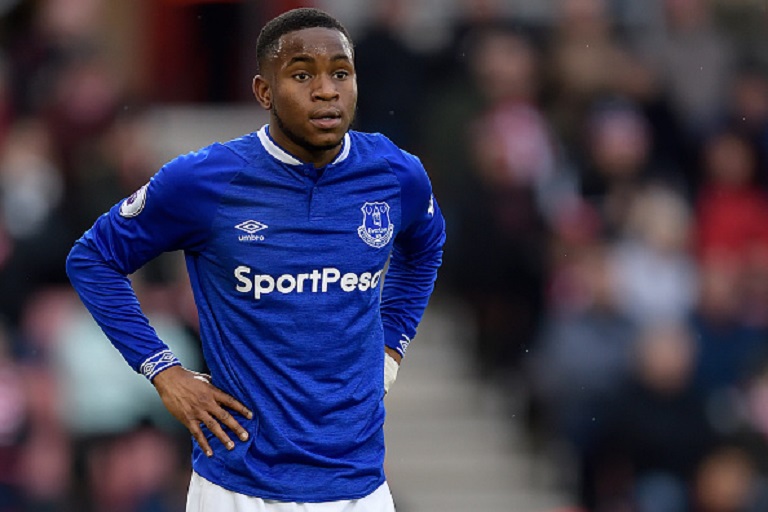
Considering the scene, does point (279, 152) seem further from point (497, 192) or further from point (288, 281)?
point (497, 192)

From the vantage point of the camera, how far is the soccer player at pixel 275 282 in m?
4.31

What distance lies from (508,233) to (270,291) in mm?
5095

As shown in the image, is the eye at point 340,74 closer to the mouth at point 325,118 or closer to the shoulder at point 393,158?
the mouth at point 325,118

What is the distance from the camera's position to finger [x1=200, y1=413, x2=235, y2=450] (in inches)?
171

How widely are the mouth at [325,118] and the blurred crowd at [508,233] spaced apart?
415cm

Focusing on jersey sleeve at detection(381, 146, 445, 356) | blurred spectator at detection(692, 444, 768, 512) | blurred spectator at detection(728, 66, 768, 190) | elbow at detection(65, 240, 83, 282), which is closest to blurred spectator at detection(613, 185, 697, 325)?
blurred spectator at detection(692, 444, 768, 512)

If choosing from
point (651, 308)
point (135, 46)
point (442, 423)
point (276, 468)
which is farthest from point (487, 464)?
point (276, 468)

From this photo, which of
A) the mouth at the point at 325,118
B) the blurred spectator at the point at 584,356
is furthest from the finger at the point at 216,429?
the blurred spectator at the point at 584,356

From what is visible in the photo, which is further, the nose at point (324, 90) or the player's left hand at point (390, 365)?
the player's left hand at point (390, 365)

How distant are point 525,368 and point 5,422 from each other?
2924 millimetres

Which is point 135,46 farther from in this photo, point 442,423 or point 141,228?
point 141,228

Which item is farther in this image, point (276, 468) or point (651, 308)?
point (651, 308)

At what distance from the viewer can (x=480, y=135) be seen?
969cm

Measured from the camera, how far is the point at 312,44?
427 centimetres
